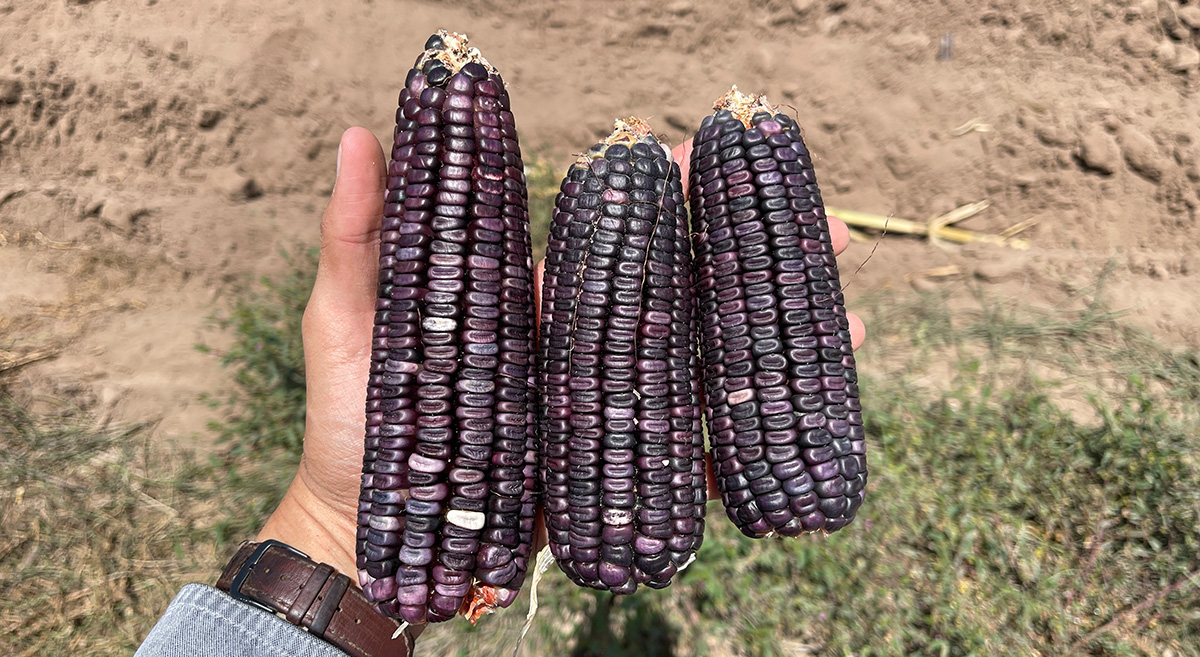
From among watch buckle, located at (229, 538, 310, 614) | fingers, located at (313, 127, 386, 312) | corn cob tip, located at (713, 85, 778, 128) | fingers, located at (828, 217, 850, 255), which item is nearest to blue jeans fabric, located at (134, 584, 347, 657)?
watch buckle, located at (229, 538, 310, 614)

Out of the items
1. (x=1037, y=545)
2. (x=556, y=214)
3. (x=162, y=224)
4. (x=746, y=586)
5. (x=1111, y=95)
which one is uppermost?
(x=556, y=214)

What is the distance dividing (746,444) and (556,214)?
4.81ft

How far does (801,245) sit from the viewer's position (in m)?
3.05

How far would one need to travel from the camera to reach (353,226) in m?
3.22

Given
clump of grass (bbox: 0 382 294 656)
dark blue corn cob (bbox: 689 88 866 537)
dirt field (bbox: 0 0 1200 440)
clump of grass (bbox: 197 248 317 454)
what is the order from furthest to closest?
dirt field (bbox: 0 0 1200 440), clump of grass (bbox: 197 248 317 454), clump of grass (bbox: 0 382 294 656), dark blue corn cob (bbox: 689 88 866 537)

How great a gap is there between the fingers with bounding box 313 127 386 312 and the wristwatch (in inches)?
53.2

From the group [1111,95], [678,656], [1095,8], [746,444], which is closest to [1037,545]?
[678,656]

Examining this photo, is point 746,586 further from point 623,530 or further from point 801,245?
point 801,245

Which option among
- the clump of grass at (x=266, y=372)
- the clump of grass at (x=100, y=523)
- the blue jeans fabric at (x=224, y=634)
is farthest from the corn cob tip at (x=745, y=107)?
the clump of grass at (x=100, y=523)

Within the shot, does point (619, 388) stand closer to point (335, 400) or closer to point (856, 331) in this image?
point (335, 400)

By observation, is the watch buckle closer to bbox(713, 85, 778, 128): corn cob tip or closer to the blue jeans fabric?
the blue jeans fabric

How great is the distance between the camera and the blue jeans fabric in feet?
9.29

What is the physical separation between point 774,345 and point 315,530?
2737 millimetres

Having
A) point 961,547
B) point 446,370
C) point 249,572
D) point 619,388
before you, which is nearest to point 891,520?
point 961,547
